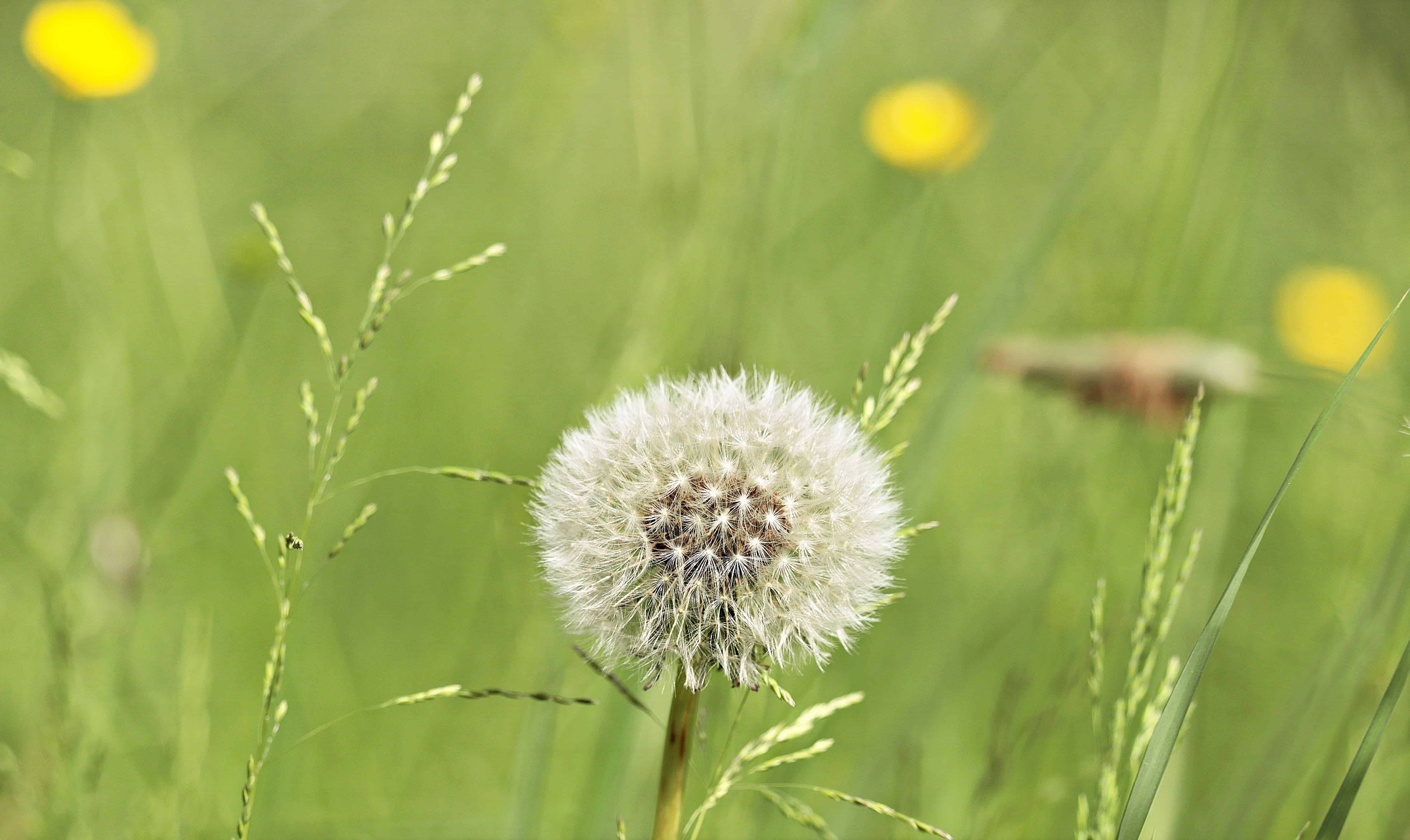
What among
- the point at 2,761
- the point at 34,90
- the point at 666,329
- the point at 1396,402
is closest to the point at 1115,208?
the point at 1396,402

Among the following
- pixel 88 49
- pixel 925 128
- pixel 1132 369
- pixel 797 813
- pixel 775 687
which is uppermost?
pixel 925 128

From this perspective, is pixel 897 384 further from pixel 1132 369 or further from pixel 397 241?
pixel 1132 369

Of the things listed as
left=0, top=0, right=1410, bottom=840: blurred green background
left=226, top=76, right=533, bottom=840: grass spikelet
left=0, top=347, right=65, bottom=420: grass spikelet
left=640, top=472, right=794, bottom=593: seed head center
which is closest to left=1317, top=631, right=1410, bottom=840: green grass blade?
left=0, top=0, right=1410, bottom=840: blurred green background

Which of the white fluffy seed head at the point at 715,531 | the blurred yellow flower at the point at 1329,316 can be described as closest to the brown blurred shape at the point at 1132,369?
the white fluffy seed head at the point at 715,531

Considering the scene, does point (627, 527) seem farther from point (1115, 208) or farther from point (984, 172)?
point (984, 172)

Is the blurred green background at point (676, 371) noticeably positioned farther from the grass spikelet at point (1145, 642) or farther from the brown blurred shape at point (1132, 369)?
the grass spikelet at point (1145, 642)

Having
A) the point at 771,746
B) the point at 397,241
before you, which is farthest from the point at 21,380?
the point at 771,746

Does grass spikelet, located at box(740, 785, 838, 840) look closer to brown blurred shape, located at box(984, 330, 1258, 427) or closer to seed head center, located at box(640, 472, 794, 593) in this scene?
seed head center, located at box(640, 472, 794, 593)
